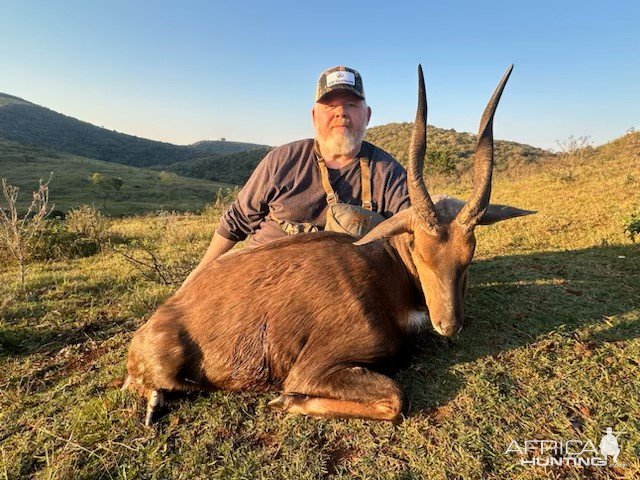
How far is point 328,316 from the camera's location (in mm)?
3266

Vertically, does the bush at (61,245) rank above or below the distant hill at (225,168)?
below

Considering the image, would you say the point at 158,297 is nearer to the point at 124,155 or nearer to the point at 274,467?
the point at 274,467

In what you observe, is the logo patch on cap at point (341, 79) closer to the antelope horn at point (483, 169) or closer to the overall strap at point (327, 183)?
the overall strap at point (327, 183)

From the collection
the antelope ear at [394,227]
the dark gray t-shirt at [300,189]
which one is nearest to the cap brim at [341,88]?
the dark gray t-shirt at [300,189]

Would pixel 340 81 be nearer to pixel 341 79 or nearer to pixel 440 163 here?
pixel 341 79

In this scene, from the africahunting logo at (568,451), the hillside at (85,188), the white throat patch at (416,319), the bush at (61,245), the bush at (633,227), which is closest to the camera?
the africahunting logo at (568,451)

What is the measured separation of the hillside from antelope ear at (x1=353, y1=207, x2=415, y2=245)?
23.2 meters

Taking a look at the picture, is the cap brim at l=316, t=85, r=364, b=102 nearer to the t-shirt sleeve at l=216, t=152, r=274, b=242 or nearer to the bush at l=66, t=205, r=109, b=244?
the t-shirt sleeve at l=216, t=152, r=274, b=242

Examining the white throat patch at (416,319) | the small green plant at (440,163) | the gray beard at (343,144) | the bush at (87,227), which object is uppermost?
the small green plant at (440,163)

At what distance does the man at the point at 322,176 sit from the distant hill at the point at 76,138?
99945 mm

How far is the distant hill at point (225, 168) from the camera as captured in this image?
6694 cm

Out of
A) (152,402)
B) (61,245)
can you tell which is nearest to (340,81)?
(152,402)

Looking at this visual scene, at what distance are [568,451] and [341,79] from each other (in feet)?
13.9

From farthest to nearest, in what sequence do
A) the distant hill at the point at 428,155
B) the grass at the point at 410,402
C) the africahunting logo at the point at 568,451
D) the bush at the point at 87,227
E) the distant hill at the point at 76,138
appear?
1. the distant hill at the point at 76,138
2. the distant hill at the point at 428,155
3. the bush at the point at 87,227
4. the grass at the point at 410,402
5. the africahunting logo at the point at 568,451
